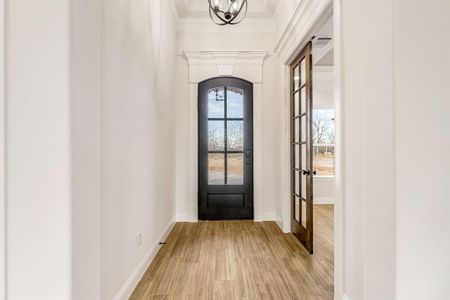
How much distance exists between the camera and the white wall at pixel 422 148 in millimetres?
916

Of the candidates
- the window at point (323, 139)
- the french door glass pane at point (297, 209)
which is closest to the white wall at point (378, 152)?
the french door glass pane at point (297, 209)

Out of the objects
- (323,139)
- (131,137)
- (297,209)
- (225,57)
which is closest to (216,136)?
(225,57)

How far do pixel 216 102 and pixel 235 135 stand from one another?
62cm

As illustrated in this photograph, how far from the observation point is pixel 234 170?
13.5 feet

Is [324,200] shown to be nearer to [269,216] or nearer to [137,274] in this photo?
[269,216]

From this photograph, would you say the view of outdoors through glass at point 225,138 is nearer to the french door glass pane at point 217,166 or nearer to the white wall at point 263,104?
the french door glass pane at point 217,166

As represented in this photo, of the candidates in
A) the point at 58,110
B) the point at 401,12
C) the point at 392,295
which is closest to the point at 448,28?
the point at 401,12

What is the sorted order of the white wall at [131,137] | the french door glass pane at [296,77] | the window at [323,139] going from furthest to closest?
the window at [323,139]
the french door glass pane at [296,77]
the white wall at [131,137]

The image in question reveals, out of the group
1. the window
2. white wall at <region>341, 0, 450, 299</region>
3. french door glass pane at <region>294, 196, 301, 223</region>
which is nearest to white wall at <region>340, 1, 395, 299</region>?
white wall at <region>341, 0, 450, 299</region>

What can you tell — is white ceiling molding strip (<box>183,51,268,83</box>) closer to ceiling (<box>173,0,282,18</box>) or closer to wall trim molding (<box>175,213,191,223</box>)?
ceiling (<box>173,0,282,18</box>)

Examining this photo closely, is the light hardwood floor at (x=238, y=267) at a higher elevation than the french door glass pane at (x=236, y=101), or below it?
below

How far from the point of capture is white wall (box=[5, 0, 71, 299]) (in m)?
0.94

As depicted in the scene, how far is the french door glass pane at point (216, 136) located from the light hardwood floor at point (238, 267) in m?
1.28

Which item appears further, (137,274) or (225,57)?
(225,57)
